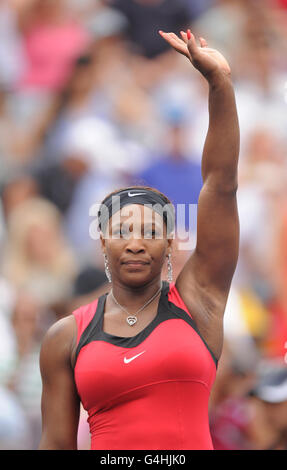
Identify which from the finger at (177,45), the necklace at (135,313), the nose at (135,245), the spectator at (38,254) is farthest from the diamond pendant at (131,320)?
the spectator at (38,254)

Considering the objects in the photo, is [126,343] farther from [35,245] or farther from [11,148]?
[11,148]

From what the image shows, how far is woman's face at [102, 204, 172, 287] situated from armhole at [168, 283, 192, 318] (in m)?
0.08

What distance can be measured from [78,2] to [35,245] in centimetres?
184

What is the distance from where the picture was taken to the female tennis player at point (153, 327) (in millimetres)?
2180

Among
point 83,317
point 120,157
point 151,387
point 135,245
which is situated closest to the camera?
point 151,387

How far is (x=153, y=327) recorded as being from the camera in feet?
7.45

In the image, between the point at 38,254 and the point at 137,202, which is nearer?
the point at 137,202

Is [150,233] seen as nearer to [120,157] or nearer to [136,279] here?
[136,279]

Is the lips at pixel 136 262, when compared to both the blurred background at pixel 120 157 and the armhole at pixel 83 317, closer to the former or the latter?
the armhole at pixel 83 317

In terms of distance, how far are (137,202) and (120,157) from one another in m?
2.56

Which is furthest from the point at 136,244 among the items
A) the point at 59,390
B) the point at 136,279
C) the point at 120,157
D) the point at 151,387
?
the point at 120,157

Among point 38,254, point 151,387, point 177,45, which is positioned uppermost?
point 38,254

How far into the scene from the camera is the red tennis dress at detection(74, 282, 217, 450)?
7.13 feet

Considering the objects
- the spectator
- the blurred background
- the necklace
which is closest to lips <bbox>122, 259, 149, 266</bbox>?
the necklace
